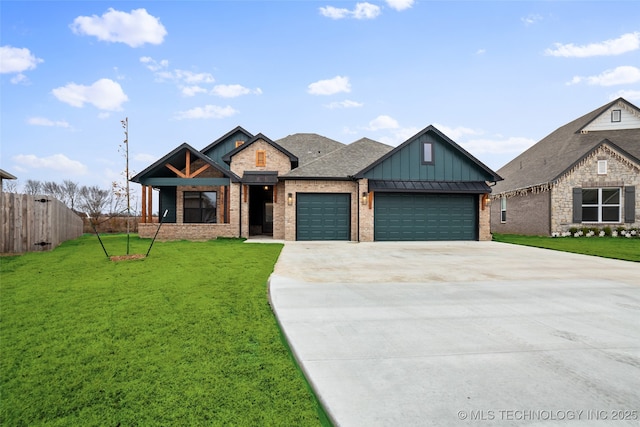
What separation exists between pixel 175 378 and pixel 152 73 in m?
19.7

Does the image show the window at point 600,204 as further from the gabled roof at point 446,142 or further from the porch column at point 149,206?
the porch column at point 149,206

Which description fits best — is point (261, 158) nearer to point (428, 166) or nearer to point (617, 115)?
point (428, 166)

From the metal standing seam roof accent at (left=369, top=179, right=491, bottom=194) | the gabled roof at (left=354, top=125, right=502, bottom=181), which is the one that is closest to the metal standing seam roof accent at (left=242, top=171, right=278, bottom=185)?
the gabled roof at (left=354, top=125, right=502, bottom=181)

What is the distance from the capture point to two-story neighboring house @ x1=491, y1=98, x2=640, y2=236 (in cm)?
1850

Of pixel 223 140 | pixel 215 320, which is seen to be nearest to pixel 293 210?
pixel 223 140

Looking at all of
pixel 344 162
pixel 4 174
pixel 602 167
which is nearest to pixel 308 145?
pixel 344 162

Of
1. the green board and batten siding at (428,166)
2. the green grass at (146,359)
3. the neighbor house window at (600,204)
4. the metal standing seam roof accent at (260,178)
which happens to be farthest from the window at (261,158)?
the neighbor house window at (600,204)

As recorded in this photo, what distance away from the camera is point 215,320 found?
3793 millimetres

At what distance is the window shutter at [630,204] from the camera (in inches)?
715

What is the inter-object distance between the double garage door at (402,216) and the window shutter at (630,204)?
32.7ft

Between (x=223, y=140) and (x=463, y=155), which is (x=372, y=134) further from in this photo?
(x=223, y=140)

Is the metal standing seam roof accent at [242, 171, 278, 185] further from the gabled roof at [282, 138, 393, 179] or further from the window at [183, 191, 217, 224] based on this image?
the window at [183, 191, 217, 224]

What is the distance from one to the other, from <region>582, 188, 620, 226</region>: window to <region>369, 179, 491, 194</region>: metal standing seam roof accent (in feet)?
26.9

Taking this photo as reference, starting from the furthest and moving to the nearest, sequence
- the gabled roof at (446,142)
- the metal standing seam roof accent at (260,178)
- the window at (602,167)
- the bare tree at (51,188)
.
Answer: the bare tree at (51,188), the window at (602,167), the metal standing seam roof accent at (260,178), the gabled roof at (446,142)
